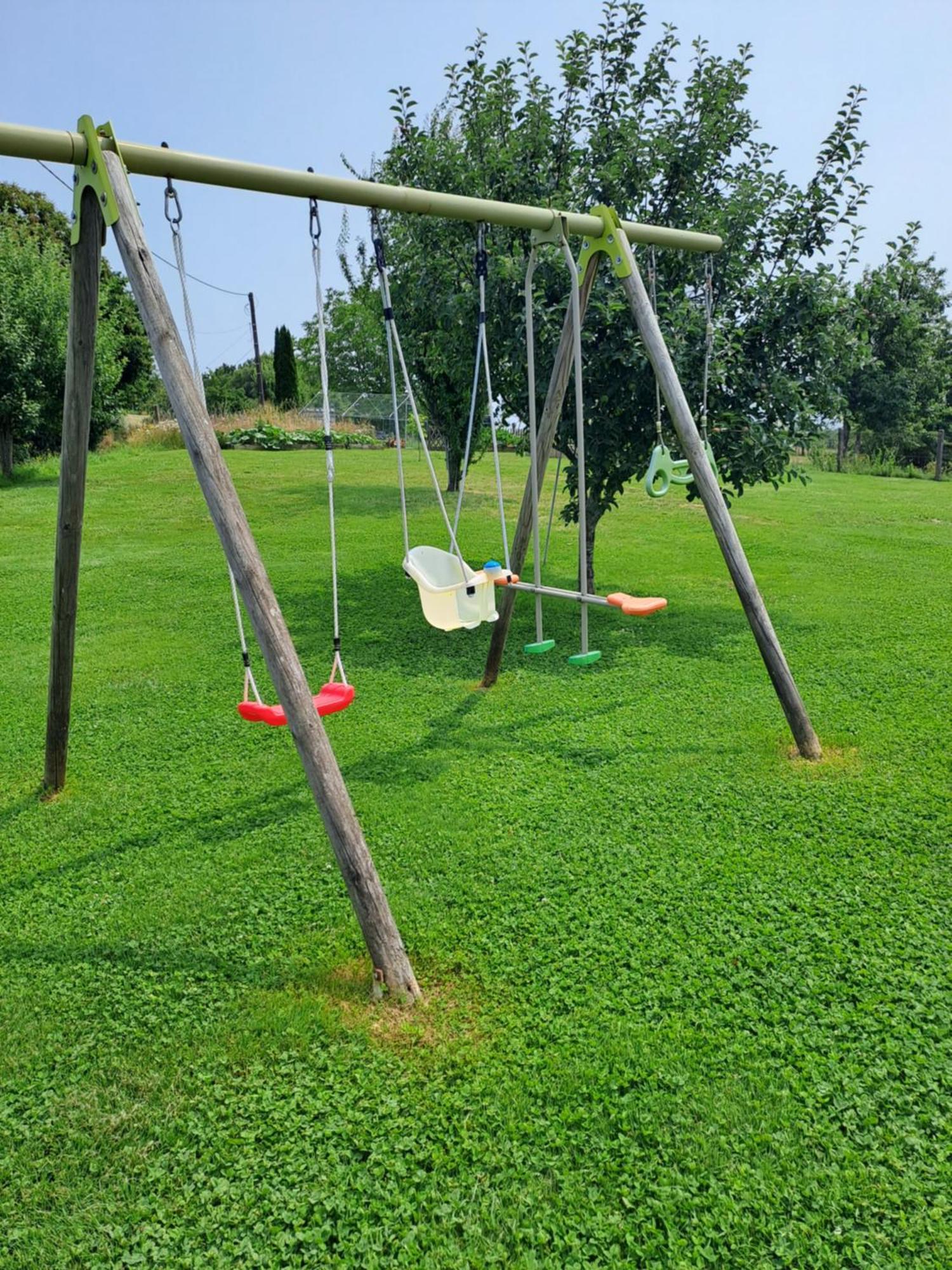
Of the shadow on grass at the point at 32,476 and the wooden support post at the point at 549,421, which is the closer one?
the wooden support post at the point at 549,421

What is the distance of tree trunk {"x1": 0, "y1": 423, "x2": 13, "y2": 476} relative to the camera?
53.1 ft

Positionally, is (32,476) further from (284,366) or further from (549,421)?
(549,421)

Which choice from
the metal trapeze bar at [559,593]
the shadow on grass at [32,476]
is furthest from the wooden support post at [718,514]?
the shadow on grass at [32,476]

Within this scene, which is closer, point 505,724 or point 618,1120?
point 618,1120

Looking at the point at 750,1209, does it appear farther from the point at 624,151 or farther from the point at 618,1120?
the point at 624,151

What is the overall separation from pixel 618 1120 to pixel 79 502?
3.34 meters

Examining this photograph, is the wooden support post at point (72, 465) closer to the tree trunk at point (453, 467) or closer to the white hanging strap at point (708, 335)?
the white hanging strap at point (708, 335)

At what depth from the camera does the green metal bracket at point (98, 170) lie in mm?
3113

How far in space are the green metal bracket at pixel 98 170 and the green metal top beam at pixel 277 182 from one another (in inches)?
1.0

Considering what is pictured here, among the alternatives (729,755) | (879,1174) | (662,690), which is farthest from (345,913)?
(662,690)

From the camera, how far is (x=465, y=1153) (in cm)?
238

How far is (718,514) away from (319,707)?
239 centimetres

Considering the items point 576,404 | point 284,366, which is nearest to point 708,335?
point 576,404

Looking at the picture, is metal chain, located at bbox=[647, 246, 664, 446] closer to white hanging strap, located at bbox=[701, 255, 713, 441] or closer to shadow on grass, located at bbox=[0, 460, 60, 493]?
white hanging strap, located at bbox=[701, 255, 713, 441]
